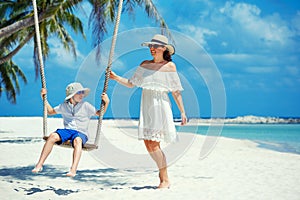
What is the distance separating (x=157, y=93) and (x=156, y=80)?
0.15m

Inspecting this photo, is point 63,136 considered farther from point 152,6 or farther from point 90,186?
point 152,6

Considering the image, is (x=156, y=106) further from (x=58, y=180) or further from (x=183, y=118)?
(x=58, y=180)

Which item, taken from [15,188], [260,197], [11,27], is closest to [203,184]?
[260,197]

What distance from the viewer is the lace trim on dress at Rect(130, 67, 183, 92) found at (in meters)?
4.82

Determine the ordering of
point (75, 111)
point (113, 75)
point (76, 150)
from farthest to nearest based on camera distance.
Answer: point (113, 75)
point (75, 111)
point (76, 150)

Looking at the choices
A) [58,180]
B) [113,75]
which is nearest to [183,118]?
[113,75]

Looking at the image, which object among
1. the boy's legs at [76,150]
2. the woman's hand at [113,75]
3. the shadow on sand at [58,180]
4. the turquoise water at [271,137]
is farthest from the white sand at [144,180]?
the turquoise water at [271,137]

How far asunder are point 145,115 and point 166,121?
0.25 m

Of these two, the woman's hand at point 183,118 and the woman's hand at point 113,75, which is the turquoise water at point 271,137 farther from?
the woman's hand at point 113,75

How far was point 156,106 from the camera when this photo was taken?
15.8 feet

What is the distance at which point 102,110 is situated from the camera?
4.60 metres

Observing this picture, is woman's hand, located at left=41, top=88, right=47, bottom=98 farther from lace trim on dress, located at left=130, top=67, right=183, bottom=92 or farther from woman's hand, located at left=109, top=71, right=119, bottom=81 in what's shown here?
lace trim on dress, located at left=130, top=67, right=183, bottom=92

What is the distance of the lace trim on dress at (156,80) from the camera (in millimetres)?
4820

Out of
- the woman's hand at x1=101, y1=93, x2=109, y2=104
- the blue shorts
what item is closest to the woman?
the woman's hand at x1=101, y1=93, x2=109, y2=104
